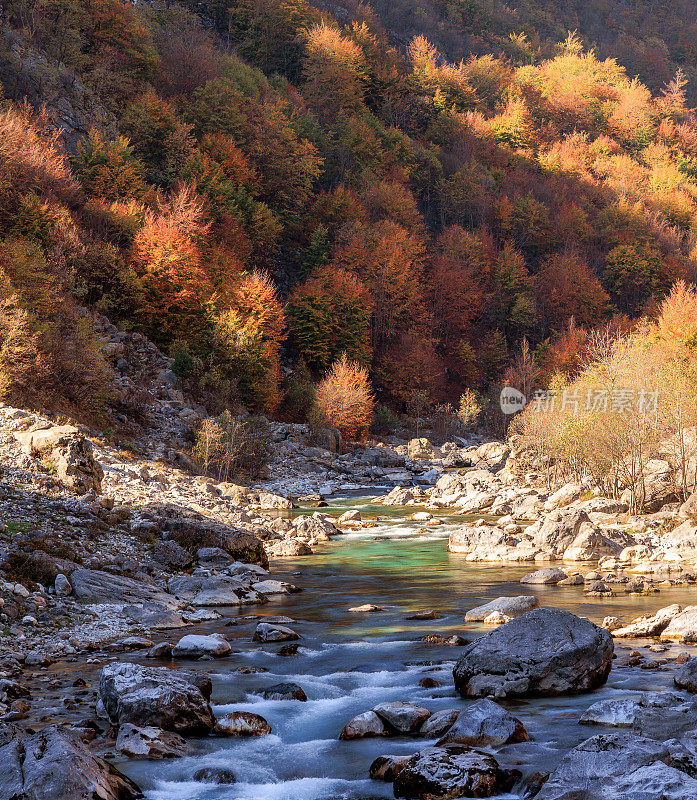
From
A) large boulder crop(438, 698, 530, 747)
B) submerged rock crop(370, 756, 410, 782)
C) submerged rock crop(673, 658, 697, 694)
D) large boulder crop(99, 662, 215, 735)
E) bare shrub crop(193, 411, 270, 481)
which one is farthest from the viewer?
bare shrub crop(193, 411, 270, 481)

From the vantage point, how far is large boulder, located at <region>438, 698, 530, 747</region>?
6.41m

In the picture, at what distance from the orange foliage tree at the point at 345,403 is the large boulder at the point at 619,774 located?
31.8 metres

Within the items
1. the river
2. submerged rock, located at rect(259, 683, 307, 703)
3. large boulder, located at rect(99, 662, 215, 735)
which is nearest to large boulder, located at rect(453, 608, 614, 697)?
the river

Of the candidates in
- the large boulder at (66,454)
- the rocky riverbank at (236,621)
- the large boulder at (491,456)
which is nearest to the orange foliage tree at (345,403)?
the large boulder at (491,456)

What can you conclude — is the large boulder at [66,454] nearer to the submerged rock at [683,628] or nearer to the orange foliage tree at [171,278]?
the submerged rock at [683,628]

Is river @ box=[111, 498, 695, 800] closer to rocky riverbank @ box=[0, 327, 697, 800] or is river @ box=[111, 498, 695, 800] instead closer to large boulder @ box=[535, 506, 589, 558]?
rocky riverbank @ box=[0, 327, 697, 800]

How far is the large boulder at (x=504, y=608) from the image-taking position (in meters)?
10.8

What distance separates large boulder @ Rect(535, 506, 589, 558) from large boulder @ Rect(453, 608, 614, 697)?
808 cm

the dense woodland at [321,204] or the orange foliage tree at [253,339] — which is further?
the orange foliage tree at [253,339]

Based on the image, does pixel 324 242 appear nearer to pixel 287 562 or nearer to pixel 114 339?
pixel 114 339

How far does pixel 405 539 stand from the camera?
19047 mm

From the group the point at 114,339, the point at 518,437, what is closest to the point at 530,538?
the point at 518,437

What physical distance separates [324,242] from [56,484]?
37.3 m

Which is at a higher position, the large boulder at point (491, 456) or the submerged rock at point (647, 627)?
the submerged rock at point (647, 627)
